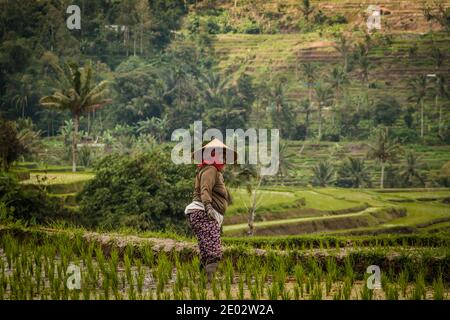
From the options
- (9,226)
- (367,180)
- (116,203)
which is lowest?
(367,180)

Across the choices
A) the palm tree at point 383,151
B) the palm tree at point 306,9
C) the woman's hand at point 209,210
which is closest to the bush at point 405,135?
the palm tree at point 383,151

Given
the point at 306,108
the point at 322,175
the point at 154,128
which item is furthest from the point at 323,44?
the point at 322,175

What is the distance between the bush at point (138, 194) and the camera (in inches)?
1307

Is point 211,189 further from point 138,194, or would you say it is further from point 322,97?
point 322,97

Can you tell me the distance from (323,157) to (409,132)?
8973 mm

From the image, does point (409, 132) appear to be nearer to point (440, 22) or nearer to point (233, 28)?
point (440, 22)

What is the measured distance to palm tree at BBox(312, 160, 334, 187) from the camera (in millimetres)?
66312

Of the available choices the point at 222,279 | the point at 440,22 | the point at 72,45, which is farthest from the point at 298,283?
the point at 440,22

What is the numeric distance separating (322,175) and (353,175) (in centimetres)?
198

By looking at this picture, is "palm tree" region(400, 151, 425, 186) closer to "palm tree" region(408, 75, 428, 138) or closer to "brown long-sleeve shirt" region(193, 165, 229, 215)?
"palm tree" region(408, 75, 428, 138)

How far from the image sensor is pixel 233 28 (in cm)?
10725

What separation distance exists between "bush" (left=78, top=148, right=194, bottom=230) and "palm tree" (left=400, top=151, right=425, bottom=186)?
32248mm

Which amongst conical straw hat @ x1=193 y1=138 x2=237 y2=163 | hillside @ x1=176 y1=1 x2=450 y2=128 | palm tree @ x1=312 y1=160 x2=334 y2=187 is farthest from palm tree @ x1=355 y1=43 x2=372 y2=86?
conical straw hat @ x1=193 y1=138 x2=237 y2=163
